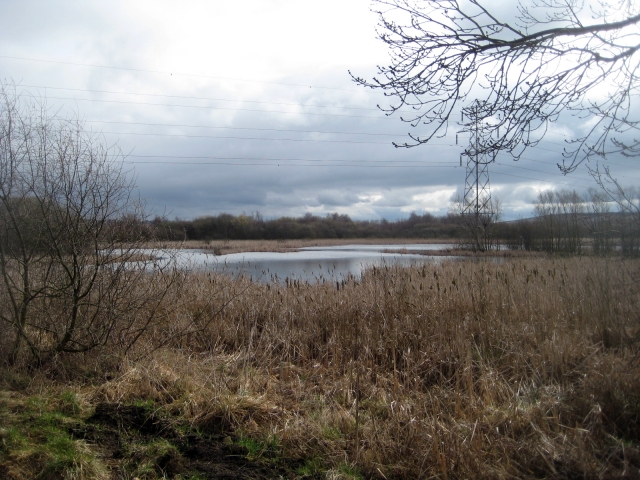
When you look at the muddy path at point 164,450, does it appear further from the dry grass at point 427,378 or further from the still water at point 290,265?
the still water at point 290,265

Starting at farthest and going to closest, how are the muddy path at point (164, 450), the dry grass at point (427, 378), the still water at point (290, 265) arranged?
the still water at point (290, 265)
the muddy path at point (164, 450)
the dry grass at point (427, 378)

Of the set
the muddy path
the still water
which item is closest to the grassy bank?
the muddy path

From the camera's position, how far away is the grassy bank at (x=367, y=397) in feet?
12.2

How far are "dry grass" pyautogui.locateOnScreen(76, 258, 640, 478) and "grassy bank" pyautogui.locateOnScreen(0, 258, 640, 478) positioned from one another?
22 mm

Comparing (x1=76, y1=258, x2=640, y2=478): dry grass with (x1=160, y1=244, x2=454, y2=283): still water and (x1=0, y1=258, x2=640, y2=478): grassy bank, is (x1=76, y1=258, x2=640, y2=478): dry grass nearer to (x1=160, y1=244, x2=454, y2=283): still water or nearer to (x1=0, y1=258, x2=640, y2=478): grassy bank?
(x1=0, y1=258, x2=640, y2=478): grassy bank

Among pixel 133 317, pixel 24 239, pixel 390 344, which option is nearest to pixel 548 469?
pixel 390 344

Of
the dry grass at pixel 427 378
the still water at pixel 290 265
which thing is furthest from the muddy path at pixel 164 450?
the still water at pixel 290 265

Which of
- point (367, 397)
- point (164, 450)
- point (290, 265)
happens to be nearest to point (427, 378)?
point (367, 397)

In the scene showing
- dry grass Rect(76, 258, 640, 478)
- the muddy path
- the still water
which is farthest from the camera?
the still water

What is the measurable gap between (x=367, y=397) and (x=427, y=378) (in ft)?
3.82

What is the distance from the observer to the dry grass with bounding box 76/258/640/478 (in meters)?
3.67

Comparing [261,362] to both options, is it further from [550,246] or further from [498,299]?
[550,246]

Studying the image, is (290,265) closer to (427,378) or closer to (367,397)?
(427,378)

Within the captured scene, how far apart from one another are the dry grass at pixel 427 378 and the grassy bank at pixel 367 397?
2 cm
